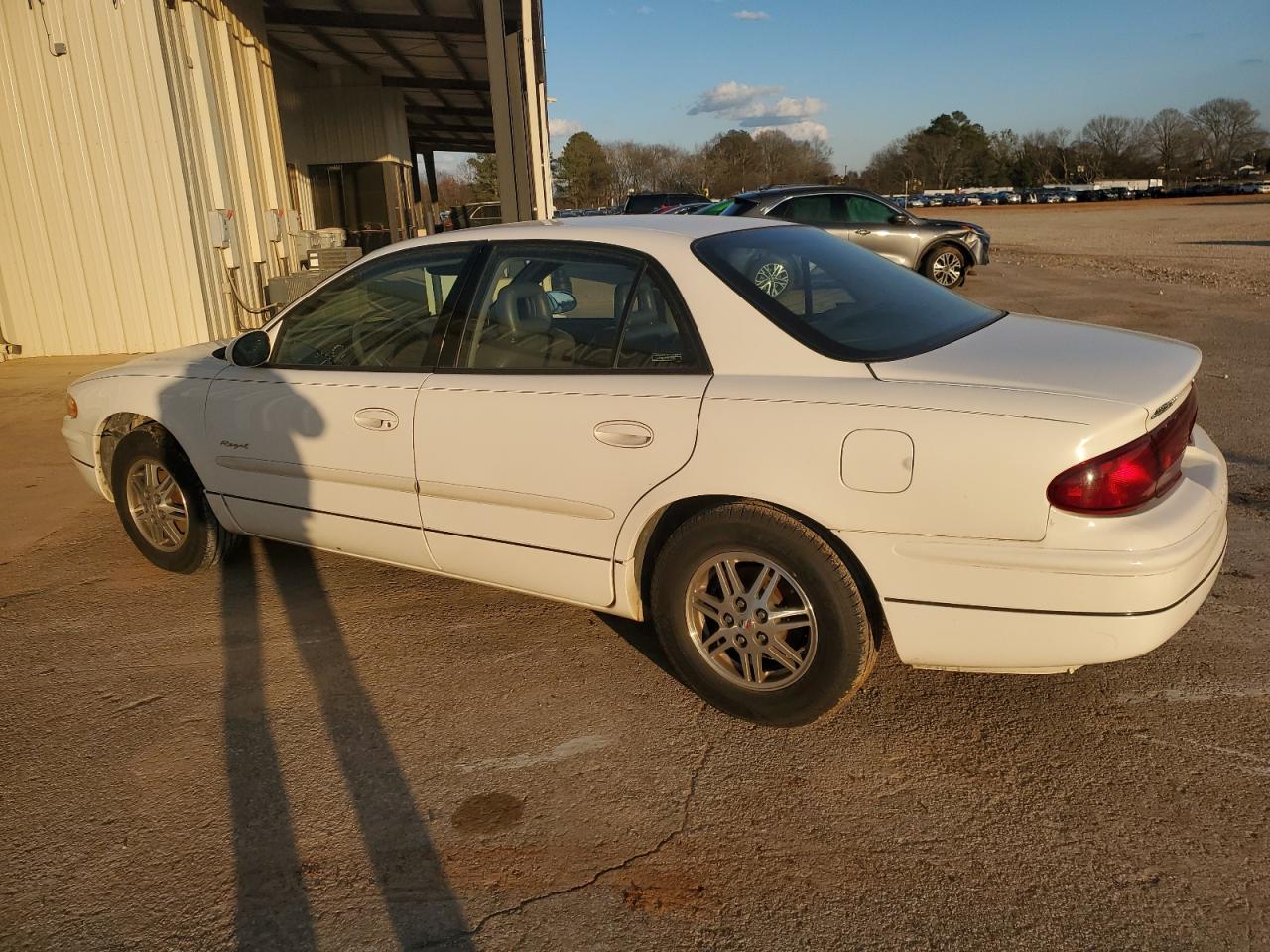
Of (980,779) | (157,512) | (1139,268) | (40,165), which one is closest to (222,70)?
(40,165)

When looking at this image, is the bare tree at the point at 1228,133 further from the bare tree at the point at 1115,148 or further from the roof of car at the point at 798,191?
the roof of car at the point at 798,191

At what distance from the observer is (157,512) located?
15.2ft

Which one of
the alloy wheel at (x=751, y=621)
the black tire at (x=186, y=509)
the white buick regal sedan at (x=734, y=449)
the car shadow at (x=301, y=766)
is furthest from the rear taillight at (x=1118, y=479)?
the black tire at (x=186, y=509)

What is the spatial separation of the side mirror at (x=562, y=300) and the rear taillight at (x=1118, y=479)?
1954 millimetres

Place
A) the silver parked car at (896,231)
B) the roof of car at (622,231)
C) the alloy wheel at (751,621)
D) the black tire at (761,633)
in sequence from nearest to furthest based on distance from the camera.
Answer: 1. the black tire at (761,633)
2. the alloy wheel at (751,621)
3. the roof of car at (622,231)
4. the silver parked car at (896,231)

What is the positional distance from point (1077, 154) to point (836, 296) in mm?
131504

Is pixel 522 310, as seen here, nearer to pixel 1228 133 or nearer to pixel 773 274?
pixel 773 274

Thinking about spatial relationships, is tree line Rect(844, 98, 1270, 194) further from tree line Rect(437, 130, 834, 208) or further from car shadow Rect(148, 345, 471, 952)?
car shadow Rect(148, 345, 471, 952)

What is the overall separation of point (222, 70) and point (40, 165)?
→ 312 cm

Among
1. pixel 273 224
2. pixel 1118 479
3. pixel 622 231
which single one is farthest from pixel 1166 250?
pixel 1118 479

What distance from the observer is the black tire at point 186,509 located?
14.7 ft

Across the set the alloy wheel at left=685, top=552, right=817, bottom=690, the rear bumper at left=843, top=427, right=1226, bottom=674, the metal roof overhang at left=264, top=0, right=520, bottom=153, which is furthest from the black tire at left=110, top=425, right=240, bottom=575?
the metal roof overhang at left=264, top=0, right=520, bottom=153

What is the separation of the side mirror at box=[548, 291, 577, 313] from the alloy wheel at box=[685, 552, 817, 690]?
126 centimetres

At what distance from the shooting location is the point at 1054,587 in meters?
2.59
